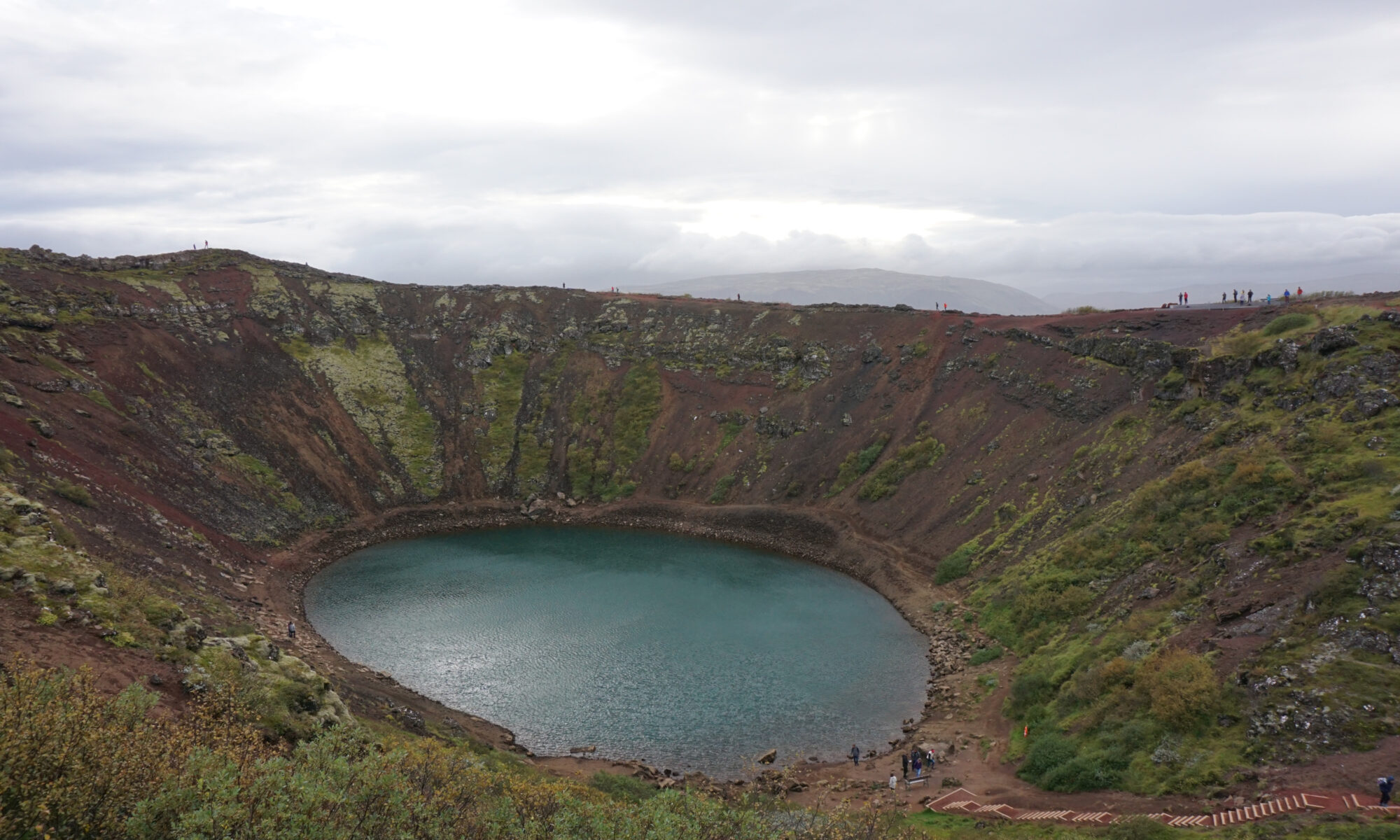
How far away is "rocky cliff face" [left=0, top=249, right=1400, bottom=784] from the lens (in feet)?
144

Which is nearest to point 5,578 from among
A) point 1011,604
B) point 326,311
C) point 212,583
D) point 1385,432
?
point 212,583

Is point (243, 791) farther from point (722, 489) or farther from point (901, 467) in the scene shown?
point (722, 489)

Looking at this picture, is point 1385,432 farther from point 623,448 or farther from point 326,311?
point 326,311

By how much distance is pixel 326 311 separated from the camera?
94.2m

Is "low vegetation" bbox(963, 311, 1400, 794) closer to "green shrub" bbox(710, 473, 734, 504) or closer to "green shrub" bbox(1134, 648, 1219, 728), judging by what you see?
"green shrub" bbox(1134, 648, 1219, 728)

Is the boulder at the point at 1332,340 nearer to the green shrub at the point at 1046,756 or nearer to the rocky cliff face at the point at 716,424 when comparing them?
the rocky cliff face at the point at 716,424

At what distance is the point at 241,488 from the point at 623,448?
3799 cm

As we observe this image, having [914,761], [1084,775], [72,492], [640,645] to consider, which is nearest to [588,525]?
[640,645]

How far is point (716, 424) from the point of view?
87500 mm

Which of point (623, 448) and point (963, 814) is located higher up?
point (623, 448)

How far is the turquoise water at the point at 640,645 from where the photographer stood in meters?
42.1

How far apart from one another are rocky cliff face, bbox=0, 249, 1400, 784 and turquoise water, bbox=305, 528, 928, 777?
24.4 feet

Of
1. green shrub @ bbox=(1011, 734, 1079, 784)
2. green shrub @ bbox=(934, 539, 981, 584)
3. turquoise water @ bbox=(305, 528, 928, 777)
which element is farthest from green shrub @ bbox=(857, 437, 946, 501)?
green shrub @ bbox=(1011, 734, 1079, 784)

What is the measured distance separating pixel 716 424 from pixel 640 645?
39.2 m
